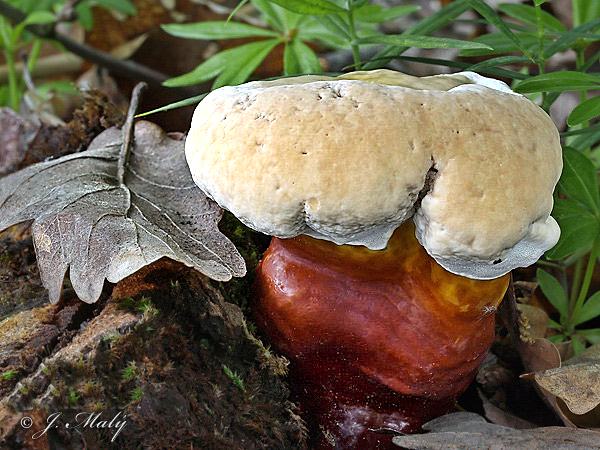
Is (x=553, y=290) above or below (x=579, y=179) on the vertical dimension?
below

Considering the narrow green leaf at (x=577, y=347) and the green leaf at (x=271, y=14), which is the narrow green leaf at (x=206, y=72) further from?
the narrow green leaf at (x=577, y=347)

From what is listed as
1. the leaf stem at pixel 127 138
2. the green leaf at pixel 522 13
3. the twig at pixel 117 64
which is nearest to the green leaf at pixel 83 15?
the twig at pixel 117 64

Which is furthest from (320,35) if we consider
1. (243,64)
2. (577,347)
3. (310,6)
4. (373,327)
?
(577,347)

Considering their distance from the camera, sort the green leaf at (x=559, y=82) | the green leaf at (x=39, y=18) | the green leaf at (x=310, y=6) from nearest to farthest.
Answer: the green leaf at (x=559, y=82)
the green leaf at (x=310, y=6)
the green leaf at (x=39, y=18)

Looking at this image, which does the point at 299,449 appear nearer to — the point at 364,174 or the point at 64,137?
the point at 364,174

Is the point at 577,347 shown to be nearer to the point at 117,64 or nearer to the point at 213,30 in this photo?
the point at 213,30

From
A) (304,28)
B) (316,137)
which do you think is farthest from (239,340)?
(304,28)

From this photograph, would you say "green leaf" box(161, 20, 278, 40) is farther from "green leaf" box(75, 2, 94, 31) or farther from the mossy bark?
"green leaf" box(75, 2, 94, 31)
